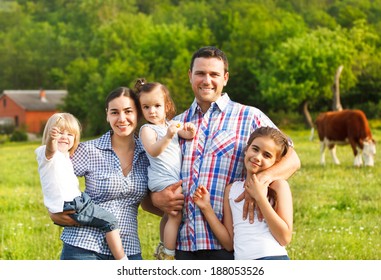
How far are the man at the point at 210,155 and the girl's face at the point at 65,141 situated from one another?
533 mm

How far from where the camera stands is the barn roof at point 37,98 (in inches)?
2266

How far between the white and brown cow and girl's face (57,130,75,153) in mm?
12166

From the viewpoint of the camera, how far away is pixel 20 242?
8070 millimetres

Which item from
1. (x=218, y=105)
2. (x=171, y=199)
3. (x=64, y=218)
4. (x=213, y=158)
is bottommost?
(x=64, y=218)

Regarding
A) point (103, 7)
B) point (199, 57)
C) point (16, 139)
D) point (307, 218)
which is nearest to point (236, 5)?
point (103, 7)

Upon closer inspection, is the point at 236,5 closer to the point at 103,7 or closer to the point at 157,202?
the point at 103,7

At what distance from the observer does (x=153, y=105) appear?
4305 millimetres

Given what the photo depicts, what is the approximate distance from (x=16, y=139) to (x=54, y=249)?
38827 mm

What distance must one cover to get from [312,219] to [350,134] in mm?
7100

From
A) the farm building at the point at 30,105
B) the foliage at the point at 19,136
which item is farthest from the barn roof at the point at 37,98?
the foliage at the point at 19,136

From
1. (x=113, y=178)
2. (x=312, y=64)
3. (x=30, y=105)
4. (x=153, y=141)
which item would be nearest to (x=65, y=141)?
(x=113, y=178)

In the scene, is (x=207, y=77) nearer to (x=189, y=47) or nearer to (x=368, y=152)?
(x=368, y=152)

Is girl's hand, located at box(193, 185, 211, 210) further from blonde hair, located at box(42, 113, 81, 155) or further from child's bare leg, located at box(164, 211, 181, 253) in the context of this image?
blonde hair, located at box(42, 113, 81, 155)
